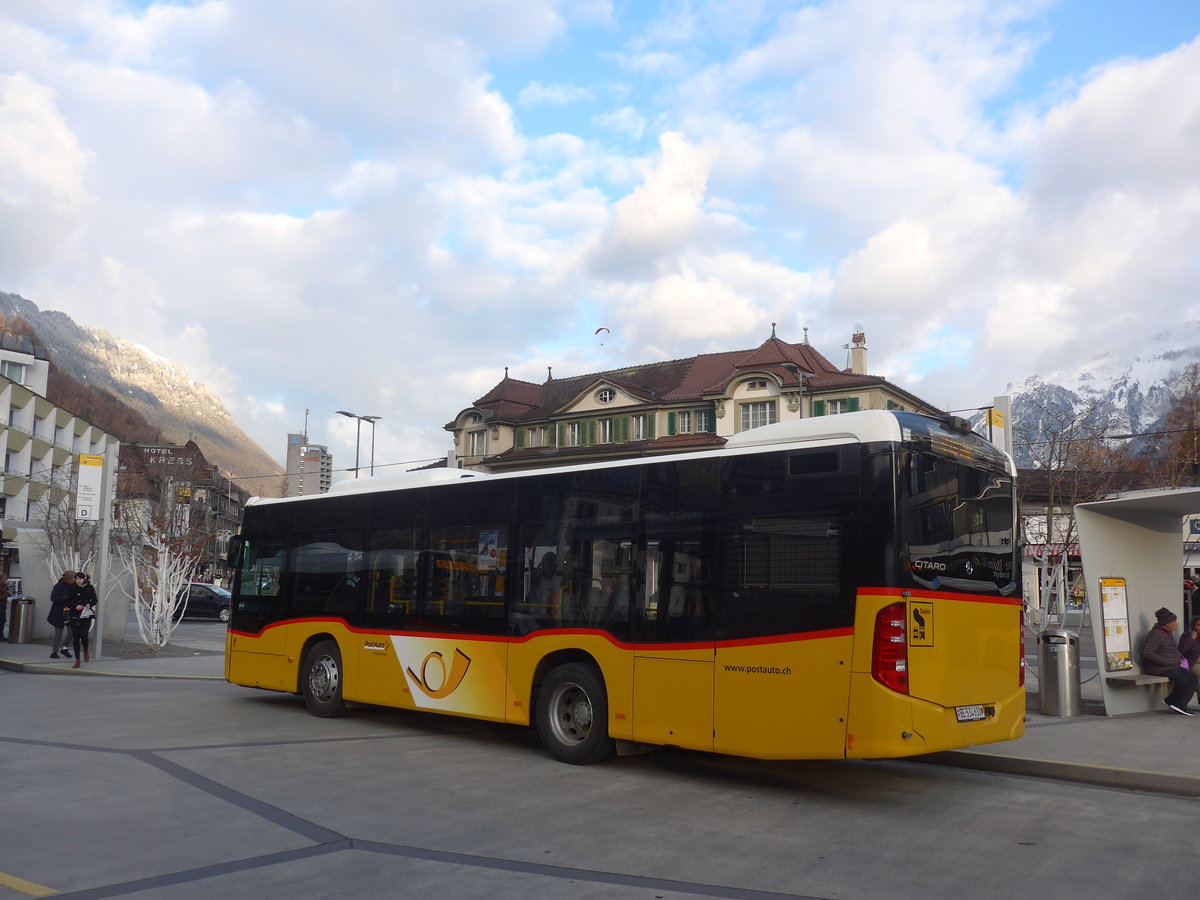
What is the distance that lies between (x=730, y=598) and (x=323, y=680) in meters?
6.77

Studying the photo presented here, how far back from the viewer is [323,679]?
13258 millimetres

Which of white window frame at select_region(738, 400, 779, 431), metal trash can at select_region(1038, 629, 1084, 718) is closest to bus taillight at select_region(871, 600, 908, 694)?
metal trash can at select_region(1038, 629, 1084, 718)

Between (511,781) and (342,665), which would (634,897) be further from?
(342,665)

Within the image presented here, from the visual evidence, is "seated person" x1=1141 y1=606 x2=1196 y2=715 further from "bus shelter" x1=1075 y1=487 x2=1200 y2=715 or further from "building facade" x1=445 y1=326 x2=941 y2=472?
"building facade" x1=445 y1=326 x2=941 y2=472

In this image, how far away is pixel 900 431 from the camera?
26.9ft

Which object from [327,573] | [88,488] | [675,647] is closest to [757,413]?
[88,488]

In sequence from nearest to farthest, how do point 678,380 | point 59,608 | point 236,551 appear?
point 236,551 < point 59,608 < point 678,380

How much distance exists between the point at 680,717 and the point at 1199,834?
4.08 m

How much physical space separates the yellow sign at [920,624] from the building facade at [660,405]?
41.2 metres

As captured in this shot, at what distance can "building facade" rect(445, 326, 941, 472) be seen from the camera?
2023 inches

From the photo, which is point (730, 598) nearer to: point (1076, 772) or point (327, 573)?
point (1076, 772)

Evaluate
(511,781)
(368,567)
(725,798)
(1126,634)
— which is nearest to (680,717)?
(725,798)

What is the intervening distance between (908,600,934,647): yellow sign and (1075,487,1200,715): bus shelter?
5.81 meters

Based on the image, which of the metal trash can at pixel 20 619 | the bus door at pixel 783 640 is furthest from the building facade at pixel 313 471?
the bus door at pixel 783 640
